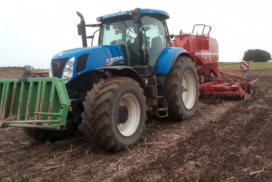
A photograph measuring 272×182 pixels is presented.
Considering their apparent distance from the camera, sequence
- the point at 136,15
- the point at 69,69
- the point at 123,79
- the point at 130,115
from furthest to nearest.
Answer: the point at 136,15
the point at 130,115
the point at 69,69
the point at 123,79

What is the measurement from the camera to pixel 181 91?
614 centimetres

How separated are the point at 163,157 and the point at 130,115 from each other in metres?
0.97

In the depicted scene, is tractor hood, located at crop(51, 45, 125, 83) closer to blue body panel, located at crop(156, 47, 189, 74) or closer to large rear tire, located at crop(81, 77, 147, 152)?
large rear tire, located at crop(81, 77, 147, 152)

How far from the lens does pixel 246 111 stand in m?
7.00

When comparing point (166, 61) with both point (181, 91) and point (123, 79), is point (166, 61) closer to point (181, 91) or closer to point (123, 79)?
point (181, 91)

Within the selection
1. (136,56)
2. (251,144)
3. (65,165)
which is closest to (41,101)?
(65,165)

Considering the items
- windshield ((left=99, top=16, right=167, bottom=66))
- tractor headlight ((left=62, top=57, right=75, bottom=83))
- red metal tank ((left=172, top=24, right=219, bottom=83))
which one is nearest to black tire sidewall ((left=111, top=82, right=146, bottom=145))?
tractor headlight ((left=62, top=57, right=75, bottom=83))

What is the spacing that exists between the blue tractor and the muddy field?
0.96ft

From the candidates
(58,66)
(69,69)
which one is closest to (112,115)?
(69,69)

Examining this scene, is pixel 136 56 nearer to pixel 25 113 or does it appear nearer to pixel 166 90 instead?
pixel 166 90

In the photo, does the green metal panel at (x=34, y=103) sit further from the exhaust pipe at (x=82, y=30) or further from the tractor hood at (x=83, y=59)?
the exhaust pipe at (x=82, y=30)

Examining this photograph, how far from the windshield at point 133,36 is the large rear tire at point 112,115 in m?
1.23

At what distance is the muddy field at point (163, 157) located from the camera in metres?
3.57

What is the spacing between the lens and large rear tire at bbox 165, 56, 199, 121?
5941mm
